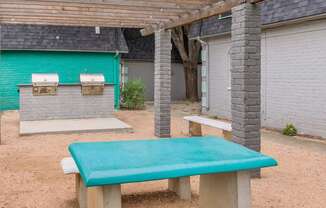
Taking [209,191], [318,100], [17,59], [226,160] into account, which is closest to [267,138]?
[318,100]

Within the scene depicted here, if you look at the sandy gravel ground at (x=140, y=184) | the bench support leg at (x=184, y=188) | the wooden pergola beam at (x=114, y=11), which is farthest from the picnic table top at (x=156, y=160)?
the wooden pergola beam at (x=114, y=11)

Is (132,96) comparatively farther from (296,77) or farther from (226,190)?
(226,190)

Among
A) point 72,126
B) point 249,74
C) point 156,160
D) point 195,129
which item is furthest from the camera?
point 72,126

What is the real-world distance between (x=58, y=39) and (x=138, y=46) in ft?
21.7

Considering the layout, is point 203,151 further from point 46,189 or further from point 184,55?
point 184,55

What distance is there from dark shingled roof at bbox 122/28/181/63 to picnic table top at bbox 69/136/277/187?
18.7 m

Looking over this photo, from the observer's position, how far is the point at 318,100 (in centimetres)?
1092

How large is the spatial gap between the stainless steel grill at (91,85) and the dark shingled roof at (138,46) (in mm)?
9402

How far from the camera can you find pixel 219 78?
52.3ft

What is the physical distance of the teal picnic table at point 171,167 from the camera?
12.1 ft

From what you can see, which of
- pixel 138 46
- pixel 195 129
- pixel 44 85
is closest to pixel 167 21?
pixel 195 129

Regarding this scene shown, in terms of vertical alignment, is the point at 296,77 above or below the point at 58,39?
below

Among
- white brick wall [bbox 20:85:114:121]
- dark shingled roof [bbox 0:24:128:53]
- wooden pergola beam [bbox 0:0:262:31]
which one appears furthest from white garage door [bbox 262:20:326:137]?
dark shingled roof [bbox 0:24:128:53]

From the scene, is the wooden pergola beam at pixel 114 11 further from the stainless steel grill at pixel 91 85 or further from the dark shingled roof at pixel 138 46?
the dark shingled roof at pixel 138 46
